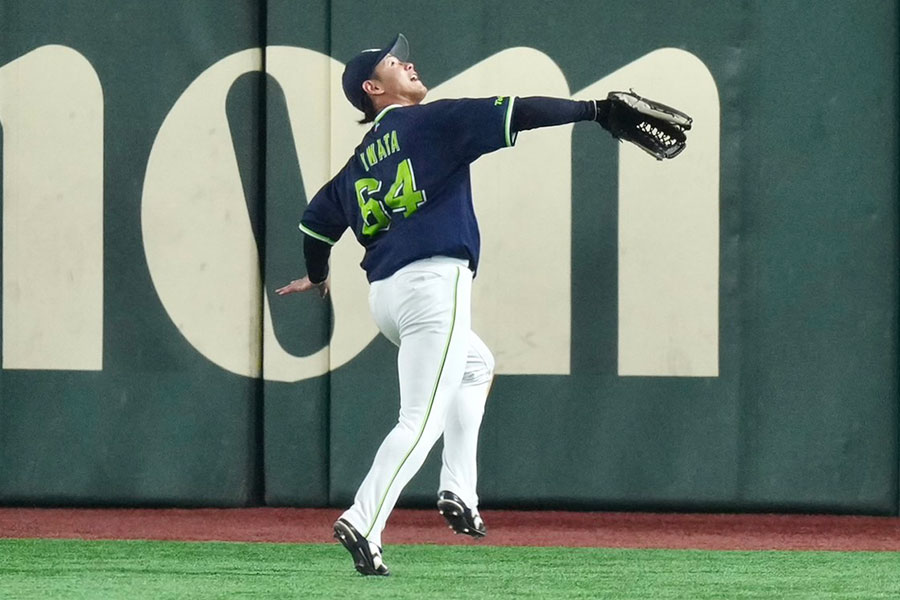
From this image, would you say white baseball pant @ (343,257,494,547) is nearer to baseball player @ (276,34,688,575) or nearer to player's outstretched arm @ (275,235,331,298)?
baseball player @ (276,34,688,575)

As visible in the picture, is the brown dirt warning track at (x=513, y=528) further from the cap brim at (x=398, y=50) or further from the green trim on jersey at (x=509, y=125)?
the cap brim at (x=398, y=50)

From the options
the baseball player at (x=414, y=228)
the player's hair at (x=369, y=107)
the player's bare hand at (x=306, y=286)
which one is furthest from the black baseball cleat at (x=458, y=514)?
the player's hair at (x=369, y=107)

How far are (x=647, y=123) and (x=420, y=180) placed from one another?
0.68m

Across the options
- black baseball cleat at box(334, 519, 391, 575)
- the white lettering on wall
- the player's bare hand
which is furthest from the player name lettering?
the white lettering on wall

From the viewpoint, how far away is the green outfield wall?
5.98m

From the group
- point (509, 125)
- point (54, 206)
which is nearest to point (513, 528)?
point (509, 125)

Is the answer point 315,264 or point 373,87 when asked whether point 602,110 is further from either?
point 315,264

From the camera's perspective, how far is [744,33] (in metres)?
5.99

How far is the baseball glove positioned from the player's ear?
2.62 feet

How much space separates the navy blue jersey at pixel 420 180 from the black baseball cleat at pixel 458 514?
2.96ft

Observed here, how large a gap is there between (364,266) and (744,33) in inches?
89.0

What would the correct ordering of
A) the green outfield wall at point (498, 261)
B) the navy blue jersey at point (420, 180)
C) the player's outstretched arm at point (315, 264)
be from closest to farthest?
the navy blue jersey at point (420, 180), the player's outstretched arm at point (315, 264), the green outfield wall at point (498, 261)

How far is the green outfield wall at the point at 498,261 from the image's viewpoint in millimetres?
5977

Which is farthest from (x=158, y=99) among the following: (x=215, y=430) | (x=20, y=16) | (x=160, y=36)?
(x=215, y=430)
